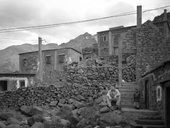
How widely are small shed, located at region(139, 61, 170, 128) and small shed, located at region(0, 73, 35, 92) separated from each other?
1495 cm

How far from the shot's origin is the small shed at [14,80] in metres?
22.7

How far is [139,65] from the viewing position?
16.4 m

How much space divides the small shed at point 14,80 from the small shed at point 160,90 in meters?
14.9

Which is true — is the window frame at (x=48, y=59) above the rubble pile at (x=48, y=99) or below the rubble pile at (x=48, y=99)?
above

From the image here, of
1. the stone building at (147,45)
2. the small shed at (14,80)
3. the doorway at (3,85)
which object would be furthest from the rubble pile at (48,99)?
the doorway at (3,85)

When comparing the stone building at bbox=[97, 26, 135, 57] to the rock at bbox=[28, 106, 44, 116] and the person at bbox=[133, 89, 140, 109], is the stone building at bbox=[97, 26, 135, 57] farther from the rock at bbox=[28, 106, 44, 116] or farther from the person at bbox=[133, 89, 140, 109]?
the person at bbox=[133, 89, 140, 109]

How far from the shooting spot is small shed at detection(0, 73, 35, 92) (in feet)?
74.6

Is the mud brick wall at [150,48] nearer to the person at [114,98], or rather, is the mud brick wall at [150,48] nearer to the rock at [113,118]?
the person at [114,98]

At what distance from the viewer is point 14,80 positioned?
22.9 m

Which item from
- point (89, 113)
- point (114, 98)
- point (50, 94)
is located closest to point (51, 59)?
point (50, 94)

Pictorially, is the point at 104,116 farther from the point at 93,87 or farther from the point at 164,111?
the point at 93,87

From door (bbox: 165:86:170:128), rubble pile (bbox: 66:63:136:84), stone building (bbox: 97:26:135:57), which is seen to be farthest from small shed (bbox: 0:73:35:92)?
door (bbox: 165:86:170:128)

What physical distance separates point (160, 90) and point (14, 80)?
17.5m

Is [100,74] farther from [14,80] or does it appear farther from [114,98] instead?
[14,80]
